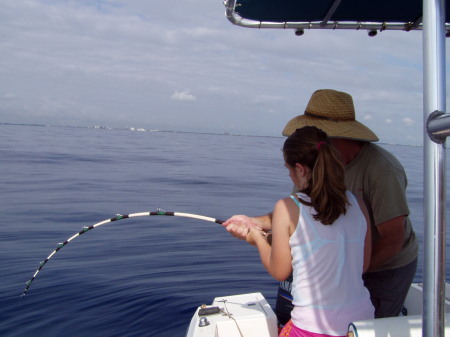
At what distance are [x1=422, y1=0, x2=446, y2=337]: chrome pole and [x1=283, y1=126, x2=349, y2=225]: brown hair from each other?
0.90 meters

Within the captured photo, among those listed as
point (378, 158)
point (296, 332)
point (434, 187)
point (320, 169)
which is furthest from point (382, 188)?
point (434, 187)

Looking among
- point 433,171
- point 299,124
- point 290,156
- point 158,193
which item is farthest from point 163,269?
point 158,193

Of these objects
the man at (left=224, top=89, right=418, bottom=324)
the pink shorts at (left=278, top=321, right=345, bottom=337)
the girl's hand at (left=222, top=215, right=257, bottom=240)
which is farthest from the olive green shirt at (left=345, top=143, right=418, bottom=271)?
the pink shorts at (left=278, top=321, right=345, bottom=337)

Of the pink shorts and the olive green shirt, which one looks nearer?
the pink shorts

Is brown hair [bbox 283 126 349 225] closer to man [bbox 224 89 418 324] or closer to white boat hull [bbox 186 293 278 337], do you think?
man [bbox 224 89 418 324]

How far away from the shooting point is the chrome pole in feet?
2.62

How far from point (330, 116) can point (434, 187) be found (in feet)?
5.42

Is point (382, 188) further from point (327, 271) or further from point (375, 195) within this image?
point (327, 271)

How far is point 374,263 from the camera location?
230 cm

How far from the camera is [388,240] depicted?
2211mm

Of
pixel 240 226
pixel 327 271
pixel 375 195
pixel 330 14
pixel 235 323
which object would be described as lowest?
pixel 235 323

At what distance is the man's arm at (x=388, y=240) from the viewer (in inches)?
85.8

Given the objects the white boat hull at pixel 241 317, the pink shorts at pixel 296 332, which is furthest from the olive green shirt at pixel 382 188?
the pink shorts at pixel 296 332

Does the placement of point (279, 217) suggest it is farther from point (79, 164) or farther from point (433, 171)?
point (79, 164)
